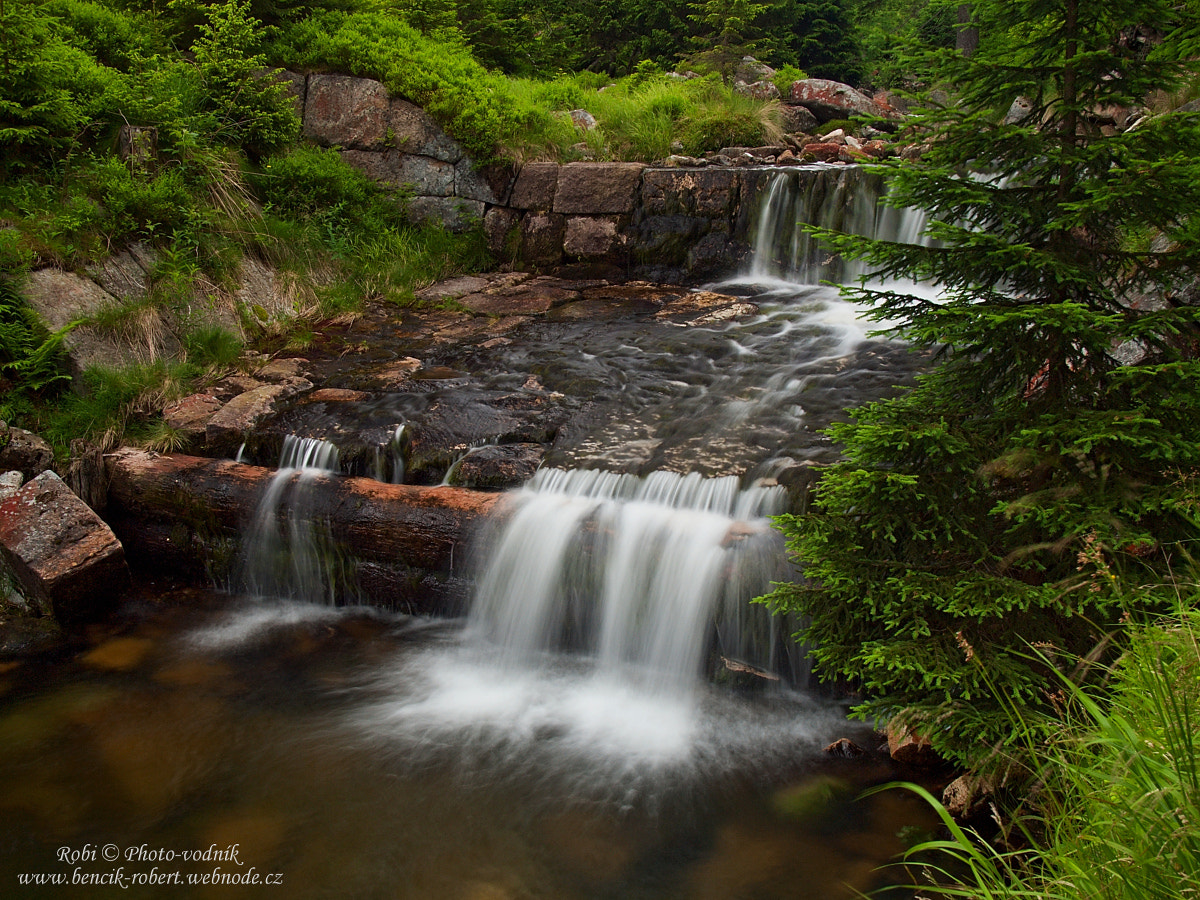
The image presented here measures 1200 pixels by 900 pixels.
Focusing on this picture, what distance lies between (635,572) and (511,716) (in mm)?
1168

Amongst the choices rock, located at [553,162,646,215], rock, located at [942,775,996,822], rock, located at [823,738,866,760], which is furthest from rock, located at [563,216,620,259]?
rock, located at [942,775,996,822]

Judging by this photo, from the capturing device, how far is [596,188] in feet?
33.9

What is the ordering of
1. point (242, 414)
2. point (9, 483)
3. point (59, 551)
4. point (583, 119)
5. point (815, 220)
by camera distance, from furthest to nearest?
point (583, 119) → point (815, 220) → point (242, 414) → point (9, 483) → point (59, 551)

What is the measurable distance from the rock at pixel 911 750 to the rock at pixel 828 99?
547 inches

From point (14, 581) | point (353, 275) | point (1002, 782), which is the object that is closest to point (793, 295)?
point (353, 275)

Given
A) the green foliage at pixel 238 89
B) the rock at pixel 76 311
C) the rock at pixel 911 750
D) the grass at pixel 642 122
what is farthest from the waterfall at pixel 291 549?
the grass at pixel 642 122

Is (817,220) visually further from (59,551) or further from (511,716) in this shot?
(59,551)

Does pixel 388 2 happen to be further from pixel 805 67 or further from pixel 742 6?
pixel 805 67

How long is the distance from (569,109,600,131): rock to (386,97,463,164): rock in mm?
2208

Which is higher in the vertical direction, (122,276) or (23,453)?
(122,276)

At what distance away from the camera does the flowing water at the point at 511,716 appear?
3.38m

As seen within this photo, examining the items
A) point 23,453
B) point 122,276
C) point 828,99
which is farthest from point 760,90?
point 23,453

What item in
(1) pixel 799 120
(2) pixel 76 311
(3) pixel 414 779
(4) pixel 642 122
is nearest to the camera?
(3) pixel 414 779

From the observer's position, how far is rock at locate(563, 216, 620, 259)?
405 inches
